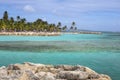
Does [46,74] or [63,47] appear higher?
[46,74]

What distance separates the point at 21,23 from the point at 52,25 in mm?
39153

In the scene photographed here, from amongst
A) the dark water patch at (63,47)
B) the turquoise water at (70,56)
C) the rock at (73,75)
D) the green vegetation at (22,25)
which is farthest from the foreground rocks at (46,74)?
the green vegetation at (22,25)

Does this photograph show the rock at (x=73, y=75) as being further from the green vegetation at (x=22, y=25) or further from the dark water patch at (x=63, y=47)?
the green vegetation at (x=22, y=25)

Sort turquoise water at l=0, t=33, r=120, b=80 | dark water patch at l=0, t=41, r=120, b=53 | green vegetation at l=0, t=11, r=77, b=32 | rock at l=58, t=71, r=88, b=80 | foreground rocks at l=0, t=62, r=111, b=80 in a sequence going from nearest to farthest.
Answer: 1. foreground rocks at l=0, t=62, r=111, b=80
2. rock at l=58, t=71, r=88, b=80
3. turquoise water at l=0, t=33, r=120, b=80
4. dark water patch at l=0, t=41, r=120, b=53
5. green vegetation at l=0, t=11, r=77, b=32

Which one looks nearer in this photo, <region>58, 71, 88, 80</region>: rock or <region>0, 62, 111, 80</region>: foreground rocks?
<region>0, 62, 111, 80</region>: foreground rocks

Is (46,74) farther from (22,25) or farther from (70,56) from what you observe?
(22,25)

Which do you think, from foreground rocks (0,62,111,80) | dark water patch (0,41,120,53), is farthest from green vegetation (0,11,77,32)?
foreground rocks (0,62,111,80)

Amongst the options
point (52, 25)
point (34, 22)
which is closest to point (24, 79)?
point (34, 22)

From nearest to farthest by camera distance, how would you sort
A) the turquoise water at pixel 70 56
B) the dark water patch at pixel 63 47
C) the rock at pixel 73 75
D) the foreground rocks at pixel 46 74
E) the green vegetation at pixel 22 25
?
the foreground rocks at pixel 46 74
the rock at pixel 73 75
the turquoise water at pixel 70 56
the dark water patch at pixel 63 47
the green vegetation at pixel 22 25

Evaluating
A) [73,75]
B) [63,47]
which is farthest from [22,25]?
[73,75]

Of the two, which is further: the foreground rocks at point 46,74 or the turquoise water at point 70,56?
the turquoise water at point 70,56

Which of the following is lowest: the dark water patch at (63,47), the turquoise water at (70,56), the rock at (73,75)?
the dark water patch at (63,47)

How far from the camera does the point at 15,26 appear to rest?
143125 millimetres

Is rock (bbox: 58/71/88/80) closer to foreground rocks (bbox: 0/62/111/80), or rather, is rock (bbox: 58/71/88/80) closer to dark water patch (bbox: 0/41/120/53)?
foreground rocks (bbox: 0/62/111/80)
